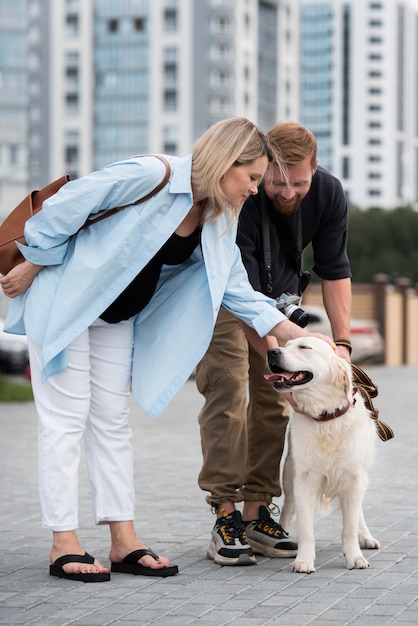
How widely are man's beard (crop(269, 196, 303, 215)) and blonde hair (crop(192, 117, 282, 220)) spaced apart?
583 millimetres

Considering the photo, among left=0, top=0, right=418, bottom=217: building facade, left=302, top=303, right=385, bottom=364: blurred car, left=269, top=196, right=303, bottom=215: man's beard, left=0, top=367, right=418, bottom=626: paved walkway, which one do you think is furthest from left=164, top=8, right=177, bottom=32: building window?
left=269, top=196, right=303, bottom=215: man's beard

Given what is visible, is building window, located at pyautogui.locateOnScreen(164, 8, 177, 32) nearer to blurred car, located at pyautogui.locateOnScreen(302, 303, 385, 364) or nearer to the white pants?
blurred car, located at pyautogui.locateOnScreen(302, 303, 385, 364)

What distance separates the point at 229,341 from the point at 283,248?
0.53 metres

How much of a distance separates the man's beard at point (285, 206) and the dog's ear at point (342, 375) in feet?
2.67

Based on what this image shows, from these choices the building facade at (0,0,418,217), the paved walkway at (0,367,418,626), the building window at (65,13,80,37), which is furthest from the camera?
the building window at (65,13,80,37)

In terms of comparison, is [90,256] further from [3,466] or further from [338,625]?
[3,466]

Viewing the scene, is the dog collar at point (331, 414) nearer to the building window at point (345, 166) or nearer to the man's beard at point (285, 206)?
the man's beard at point (285, 206)

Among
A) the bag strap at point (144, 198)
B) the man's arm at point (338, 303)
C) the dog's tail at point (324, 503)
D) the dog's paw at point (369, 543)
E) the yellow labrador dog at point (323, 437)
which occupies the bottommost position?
the dog's paw at point (369, 543)

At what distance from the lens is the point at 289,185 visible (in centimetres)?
553

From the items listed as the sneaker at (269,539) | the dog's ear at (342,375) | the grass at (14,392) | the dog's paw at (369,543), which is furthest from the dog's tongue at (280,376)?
the grass at (14,392)

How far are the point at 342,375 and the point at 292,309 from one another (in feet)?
1.89

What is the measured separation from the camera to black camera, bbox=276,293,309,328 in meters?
5.70

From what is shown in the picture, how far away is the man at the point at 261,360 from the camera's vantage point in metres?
Answer: 5.69

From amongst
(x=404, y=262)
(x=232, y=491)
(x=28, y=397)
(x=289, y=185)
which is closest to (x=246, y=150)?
(x=289, y=185)
